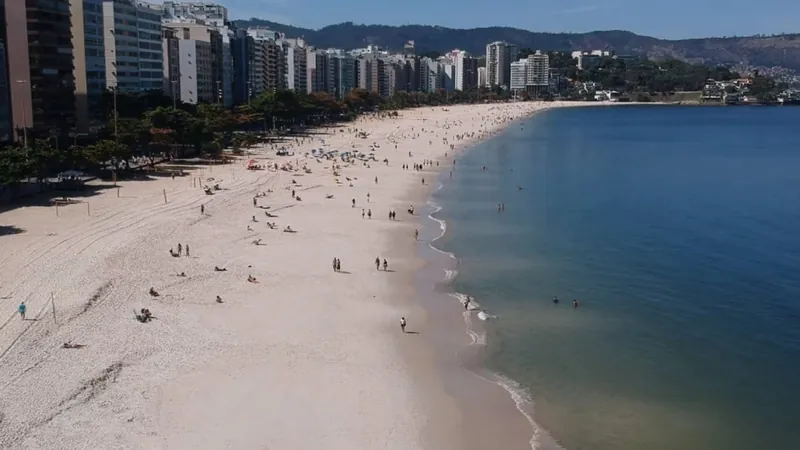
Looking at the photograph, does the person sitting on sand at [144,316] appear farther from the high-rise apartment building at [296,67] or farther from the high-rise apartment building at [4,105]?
the high-rise apartment building at [296,67]

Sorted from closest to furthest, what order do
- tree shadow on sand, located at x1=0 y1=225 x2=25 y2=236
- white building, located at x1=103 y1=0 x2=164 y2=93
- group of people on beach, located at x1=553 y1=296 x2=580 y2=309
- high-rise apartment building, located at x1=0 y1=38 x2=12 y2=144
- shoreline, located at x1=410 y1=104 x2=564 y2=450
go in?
1. shoreline, located at x1=410 y1=104 x2=564 y2=450
2. group of people on beach, located at x1=553 y1=296 x2=580 y2=309
3. tree shadow on sand, located at x1=0 y1=225 x2=25 y2=236
4. high-rise apartment building, located at x1=0 y1=38 x2=12 y2=144
5. white building, located at x1=103 y1=0 x2=164 y2=93

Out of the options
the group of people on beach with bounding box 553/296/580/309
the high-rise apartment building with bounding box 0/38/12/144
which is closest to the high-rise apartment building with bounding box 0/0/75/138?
the high-rise apartment building with bounding box 0/38/12/144

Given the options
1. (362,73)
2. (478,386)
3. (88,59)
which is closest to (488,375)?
(478,386)

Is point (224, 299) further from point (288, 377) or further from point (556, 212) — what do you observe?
point (556, 212)

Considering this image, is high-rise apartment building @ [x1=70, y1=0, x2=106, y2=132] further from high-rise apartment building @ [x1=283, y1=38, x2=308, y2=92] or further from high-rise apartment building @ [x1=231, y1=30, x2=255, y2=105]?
high-rise apartment building @ [x1=283, y1=38, x2=308, y2=92]

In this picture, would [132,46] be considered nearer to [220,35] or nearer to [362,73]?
[220,35]

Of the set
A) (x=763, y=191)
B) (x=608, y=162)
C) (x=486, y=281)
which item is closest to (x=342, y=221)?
(x=486, y=281)

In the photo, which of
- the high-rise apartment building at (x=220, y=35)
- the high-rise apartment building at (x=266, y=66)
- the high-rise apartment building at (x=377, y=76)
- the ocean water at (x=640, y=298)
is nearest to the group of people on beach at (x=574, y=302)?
the ocean water at (x=640, y=298)
